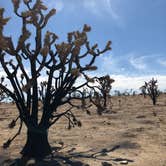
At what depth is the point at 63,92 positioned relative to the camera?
8789 millimetres

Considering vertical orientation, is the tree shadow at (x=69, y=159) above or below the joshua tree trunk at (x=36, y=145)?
below

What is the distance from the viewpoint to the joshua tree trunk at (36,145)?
8070 mm

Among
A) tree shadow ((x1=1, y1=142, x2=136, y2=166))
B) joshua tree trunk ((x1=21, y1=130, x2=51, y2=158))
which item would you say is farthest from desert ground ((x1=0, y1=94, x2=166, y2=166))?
joshua tree trunk ((x1=21, y1=130, x2=51, y2=158))

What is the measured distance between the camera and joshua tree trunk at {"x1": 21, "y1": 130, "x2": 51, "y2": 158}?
8.07 metres

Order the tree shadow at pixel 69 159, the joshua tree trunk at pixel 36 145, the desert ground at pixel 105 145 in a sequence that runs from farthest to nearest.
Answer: the joshua tree trunk at pixel 36 145 → the desert ground at pixel 105 145 → the tree shadow at pixel 69 159

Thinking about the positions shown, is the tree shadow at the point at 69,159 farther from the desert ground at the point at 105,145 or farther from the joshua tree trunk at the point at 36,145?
the joshua tree trunk at the point at 36,145

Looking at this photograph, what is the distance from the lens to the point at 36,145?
812cm

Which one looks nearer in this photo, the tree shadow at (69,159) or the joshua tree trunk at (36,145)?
the tree shadow at (69,159)

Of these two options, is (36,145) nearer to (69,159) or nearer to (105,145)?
(69,159)

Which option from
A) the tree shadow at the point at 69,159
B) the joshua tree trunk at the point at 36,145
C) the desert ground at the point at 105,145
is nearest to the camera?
the tree shadow at the point at 69,159

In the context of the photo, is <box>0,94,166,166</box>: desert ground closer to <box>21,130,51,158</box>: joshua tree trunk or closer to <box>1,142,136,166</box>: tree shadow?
<box>1,142,136,166</box>: tree shadow

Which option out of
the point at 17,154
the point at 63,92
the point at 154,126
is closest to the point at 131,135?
the point at 154,126

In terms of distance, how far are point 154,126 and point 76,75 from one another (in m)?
4.98

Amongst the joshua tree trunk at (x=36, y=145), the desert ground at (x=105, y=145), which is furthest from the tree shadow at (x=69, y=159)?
the joshua tree trunk at (x=36, y=145)
